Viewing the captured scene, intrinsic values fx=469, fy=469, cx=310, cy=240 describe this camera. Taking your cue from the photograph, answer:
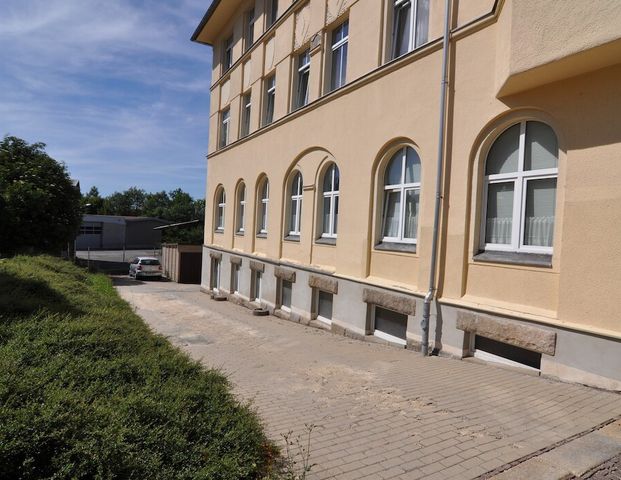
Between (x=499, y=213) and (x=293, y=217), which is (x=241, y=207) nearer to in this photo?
(x=293, y=217)

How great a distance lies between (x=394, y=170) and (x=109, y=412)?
7.70 metres

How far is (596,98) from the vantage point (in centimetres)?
586

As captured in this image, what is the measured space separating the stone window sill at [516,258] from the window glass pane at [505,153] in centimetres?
128

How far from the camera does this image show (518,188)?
6.97m

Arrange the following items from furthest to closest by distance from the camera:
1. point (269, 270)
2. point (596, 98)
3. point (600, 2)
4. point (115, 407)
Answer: point (269, 270) → point (596, 98) → point (600, 2) → point (115, 407)

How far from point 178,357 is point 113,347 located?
2.19 feet

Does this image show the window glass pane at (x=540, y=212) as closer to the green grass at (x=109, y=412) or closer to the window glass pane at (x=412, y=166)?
the window glass pane at (x=412, y=166)

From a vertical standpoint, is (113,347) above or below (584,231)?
below

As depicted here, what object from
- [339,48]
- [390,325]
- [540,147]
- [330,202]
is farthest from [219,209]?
[540,147]

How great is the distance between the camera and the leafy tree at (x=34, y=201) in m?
19.7

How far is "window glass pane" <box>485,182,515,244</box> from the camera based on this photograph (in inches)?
283

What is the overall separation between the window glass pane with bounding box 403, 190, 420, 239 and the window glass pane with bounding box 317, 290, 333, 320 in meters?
3.50

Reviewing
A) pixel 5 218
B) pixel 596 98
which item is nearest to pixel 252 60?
pixel 5 218

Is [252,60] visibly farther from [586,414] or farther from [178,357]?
[586,414]
